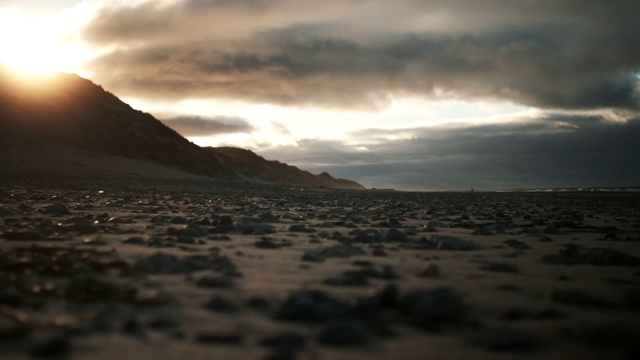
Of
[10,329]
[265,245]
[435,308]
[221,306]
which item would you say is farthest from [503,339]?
[265,245]

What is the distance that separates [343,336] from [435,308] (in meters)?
0.61

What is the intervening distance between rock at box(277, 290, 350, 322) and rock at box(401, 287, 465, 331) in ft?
1.11

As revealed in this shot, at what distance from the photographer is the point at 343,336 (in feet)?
7.06

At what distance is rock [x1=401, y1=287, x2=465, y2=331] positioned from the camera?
248 cm

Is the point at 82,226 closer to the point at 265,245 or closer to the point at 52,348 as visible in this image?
the point at 265,245

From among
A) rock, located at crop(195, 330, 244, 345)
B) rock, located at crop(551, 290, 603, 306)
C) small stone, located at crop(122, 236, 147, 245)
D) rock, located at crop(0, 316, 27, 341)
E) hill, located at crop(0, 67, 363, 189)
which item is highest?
hill, located at crop(0, 67, 363, 189)

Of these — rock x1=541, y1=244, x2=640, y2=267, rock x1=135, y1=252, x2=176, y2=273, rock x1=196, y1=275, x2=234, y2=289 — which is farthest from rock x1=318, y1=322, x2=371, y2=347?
rock x1=541, y1=244, x2=640, y2=267

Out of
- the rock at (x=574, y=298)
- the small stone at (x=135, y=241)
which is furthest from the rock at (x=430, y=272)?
the small stone at (x=135, y=241)

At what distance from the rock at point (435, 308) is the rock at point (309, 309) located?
0.34m

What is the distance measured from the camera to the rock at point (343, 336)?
2133 millimetres

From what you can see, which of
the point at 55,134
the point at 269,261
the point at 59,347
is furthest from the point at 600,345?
the point at 55,134

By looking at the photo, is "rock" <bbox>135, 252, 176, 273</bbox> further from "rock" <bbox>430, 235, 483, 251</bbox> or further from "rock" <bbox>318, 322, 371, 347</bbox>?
"rock" <bbox>430, 235, 483, 251</bbox>

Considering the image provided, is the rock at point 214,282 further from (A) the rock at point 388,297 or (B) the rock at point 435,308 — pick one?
(B) the rock at point 435,308

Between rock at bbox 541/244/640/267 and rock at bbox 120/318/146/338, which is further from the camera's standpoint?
rock at bbox 541/244/640/267
